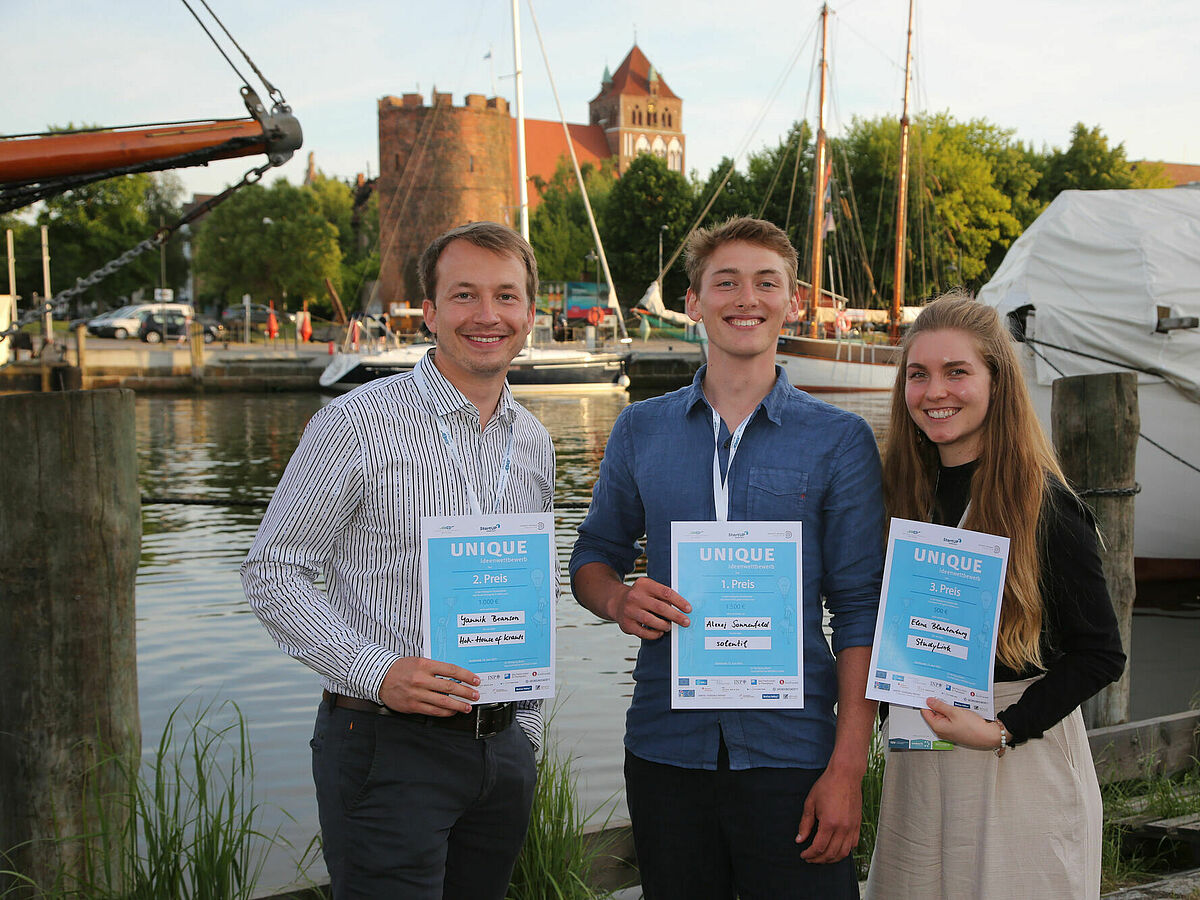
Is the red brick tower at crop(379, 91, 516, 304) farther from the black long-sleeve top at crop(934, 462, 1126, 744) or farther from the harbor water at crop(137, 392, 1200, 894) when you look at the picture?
the black long-sleeve top at crop(934, 462, 1126, 744)

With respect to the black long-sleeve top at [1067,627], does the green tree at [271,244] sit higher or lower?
higher

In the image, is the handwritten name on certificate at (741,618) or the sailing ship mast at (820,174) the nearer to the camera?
the handwritten name on certificate at (741,618)

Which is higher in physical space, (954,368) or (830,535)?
(954,368)

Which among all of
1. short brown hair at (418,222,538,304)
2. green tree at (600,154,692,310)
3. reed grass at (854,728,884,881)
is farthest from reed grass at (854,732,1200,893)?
green tree at (600,154,692,310)

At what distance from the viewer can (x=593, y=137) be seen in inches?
4702

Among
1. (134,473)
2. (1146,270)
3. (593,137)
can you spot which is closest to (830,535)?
(134,473)

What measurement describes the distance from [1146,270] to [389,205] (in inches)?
2395

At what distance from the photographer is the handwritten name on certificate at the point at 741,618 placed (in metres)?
2.34

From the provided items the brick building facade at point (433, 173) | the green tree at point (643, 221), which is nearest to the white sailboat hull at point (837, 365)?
the green tree at point (643, 221)

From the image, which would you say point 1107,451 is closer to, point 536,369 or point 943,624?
point 943,624

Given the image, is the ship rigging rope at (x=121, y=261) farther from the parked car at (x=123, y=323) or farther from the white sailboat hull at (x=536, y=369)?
the parked car at (x=123, y=323)

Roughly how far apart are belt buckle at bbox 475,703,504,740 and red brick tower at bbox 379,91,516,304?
6267 cm

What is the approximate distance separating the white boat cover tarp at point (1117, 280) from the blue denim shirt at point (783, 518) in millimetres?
7664

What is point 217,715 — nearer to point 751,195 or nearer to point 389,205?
point 751,195
